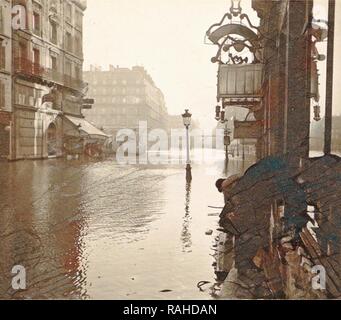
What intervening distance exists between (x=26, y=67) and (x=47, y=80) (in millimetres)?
2374

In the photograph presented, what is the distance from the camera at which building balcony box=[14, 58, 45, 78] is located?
78.5 ft

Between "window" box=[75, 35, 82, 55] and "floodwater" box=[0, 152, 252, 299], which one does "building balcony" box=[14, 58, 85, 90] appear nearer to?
"window" box=[75, 35, 82, 55]

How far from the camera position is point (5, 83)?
23.2 metres

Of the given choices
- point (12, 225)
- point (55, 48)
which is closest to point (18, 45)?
point (55, 48)

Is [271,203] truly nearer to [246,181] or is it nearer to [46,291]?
[246,181]

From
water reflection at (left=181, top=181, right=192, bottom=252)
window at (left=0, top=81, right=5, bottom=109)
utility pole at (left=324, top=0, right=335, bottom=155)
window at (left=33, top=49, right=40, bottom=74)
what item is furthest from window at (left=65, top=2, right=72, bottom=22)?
utility pole at (left=324, top=0, right=335, bottom=155)

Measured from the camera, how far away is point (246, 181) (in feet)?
16.1

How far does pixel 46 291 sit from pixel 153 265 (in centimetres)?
162

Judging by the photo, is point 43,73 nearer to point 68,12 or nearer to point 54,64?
point 54,64

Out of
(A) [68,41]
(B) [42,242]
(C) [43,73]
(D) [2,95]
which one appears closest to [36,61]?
(C) [43,73]

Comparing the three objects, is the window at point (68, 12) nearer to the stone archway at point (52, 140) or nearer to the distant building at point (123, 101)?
the stone archway at point (52, 140)

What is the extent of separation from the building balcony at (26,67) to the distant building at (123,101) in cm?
1685

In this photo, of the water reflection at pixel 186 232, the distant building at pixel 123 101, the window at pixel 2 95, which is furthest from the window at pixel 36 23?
the water reflection at pixel 186 232

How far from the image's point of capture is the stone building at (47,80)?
2411cm
